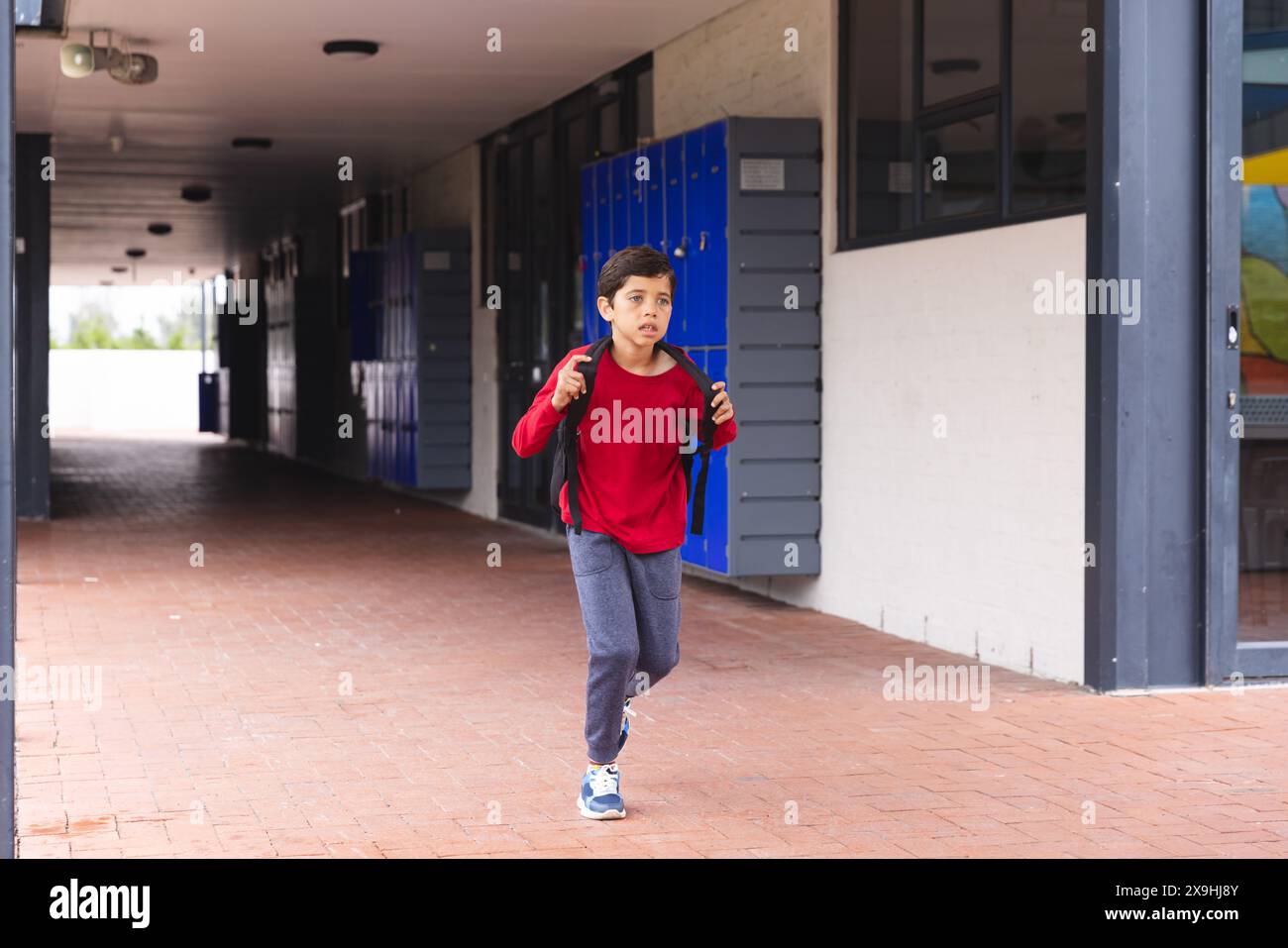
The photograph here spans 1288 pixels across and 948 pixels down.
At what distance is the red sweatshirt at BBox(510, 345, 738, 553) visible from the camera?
15.3ft

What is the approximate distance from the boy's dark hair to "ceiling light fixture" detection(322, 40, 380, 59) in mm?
6705

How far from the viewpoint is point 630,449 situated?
4691mm

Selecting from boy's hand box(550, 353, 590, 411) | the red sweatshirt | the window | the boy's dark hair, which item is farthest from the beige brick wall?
boy's hand box(550, 353, 590, 411)

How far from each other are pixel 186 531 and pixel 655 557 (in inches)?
374

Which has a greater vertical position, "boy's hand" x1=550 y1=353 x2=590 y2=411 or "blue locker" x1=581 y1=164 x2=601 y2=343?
"blue locker" x1=581 y1=164 x2=601 y2=343

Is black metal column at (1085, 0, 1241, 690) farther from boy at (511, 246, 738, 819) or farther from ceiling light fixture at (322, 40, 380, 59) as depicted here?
ceiling light fixture at (322, 40, 380, 59)

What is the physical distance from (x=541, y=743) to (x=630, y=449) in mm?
1528

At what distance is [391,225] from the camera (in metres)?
19.4

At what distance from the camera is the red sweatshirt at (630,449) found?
15.3 ft

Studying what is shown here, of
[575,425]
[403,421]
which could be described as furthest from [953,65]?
[403,421]

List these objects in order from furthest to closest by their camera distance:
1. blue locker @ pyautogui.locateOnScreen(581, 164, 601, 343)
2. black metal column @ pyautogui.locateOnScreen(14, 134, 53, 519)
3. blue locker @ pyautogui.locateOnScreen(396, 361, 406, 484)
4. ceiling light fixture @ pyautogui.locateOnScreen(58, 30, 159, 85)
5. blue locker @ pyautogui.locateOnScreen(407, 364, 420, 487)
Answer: blue locker @ pyautogui.locateOnScreen(396, 361, 406, 484) < blue locker @ pyautogui.locateOnScreen(407, 364, 420, 487) < black metal column @ pyautogui.locateOnScreen(14, 134, 53, 519) < blue locker @ pyautogui.locateOnScreen(581, 164, 601, 343) < ceiling light fixture @ pyautogui.locateOnScreen(58, 30, 159, 85)

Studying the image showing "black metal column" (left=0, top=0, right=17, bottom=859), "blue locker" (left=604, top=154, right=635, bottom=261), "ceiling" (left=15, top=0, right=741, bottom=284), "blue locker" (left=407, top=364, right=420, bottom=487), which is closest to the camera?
"black metal column" (left=0, top=0, right=17, bottom=859)
